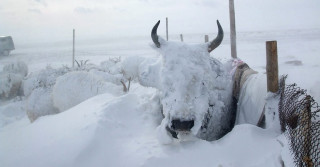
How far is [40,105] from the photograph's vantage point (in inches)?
317

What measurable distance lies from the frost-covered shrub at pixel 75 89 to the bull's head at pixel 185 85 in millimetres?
3654

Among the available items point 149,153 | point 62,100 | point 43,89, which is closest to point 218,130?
point 149,153

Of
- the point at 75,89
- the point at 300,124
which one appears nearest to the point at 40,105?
the point at 75,89

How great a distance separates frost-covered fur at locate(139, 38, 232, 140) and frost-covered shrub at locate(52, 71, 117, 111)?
3.21 metres

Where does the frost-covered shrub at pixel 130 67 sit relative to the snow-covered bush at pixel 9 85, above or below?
above

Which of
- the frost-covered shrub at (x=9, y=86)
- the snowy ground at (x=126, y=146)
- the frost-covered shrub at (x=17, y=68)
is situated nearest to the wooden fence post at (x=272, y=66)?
the snowy ground at (x=126, y=146)

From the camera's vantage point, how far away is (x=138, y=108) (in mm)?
4820

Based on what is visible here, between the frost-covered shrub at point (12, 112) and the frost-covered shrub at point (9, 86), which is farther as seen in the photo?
the frost-covered shrub at point (9, 86)

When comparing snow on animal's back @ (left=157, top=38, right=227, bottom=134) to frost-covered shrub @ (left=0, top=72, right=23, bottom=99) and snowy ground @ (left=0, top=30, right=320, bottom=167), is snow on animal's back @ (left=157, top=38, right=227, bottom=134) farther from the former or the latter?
frost-covered shrub @ (left=0, top=72, right=23, bottom=99)

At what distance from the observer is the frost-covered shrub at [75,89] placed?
25.0ft

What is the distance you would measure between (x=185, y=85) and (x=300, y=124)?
148cm

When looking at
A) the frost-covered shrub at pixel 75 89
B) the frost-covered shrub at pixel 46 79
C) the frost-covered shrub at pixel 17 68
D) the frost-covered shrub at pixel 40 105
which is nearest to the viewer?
the frost-covered shrub at pixel 75 89

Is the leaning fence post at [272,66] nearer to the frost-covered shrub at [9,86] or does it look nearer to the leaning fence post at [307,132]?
the leaning fence post at [307,132]

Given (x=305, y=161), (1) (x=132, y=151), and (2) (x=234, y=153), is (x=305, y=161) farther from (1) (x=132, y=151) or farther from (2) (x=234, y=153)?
(1) (x=132, y=151)
